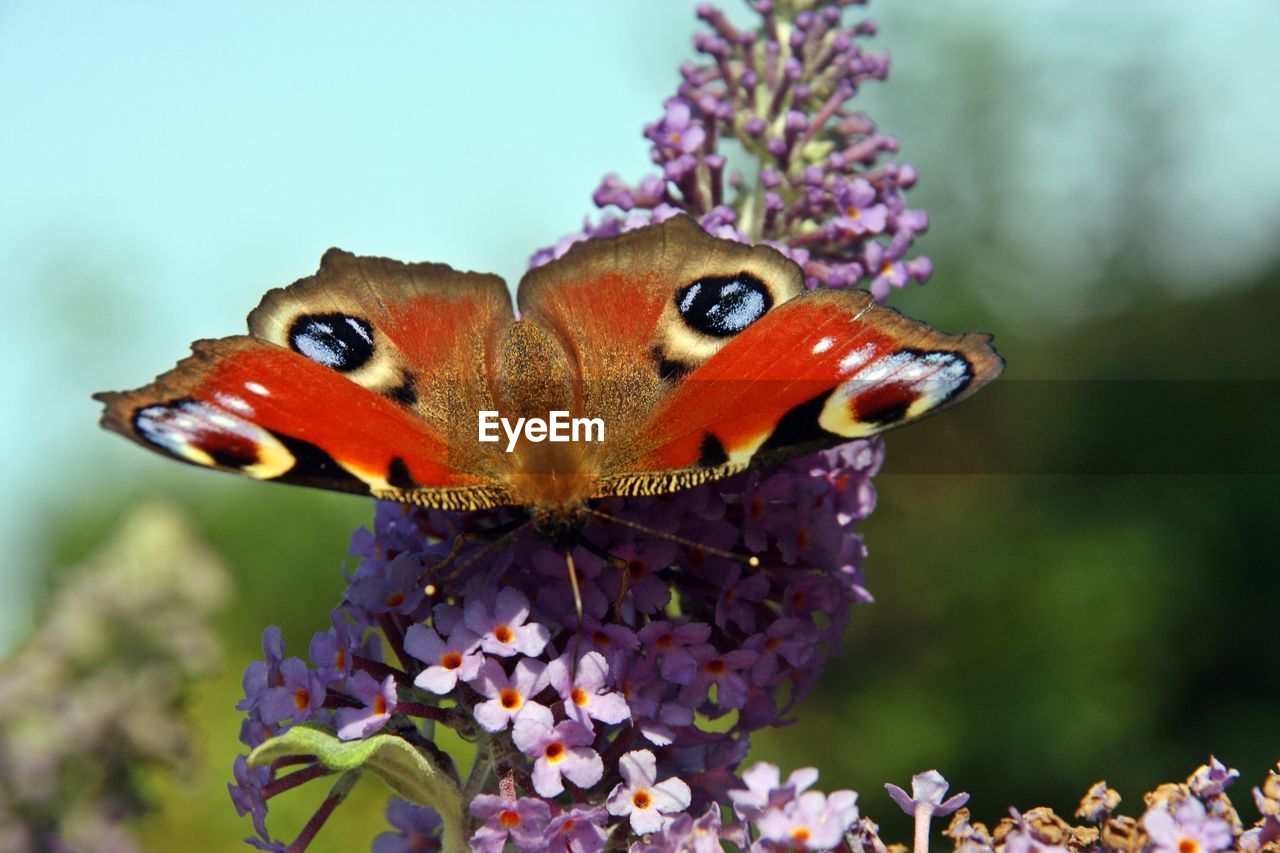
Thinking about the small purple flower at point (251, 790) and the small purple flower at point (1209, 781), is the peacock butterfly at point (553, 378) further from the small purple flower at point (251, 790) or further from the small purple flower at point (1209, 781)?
the small purple flower at point (1209, 781)

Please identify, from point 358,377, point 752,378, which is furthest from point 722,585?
point 358,377

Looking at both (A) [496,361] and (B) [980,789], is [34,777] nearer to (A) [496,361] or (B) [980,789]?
(A) [496,361]

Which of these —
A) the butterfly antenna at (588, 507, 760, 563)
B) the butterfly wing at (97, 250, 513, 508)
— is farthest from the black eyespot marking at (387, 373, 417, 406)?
the butterfly antenna at (588, 507, 760, 563)

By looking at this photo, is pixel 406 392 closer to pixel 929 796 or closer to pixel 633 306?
pixel 633 306

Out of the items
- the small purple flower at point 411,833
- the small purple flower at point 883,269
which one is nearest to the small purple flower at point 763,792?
the small purple flower at point 411,833

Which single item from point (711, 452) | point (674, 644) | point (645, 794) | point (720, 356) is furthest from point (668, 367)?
point (645, 794)

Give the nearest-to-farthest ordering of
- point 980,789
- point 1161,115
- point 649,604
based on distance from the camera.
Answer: point 649,604 → point 980,789 → point 1161,115
